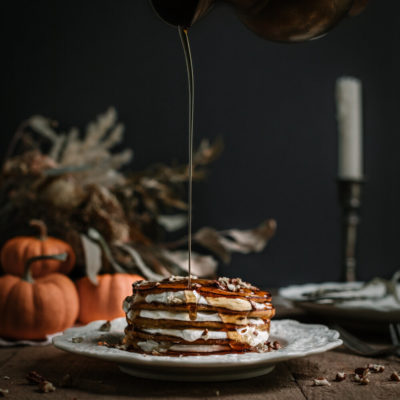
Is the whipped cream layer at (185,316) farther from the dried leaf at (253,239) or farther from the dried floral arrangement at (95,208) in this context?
the dried leaf at (253,239)

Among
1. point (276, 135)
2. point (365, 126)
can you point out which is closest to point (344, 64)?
point (365, 126)

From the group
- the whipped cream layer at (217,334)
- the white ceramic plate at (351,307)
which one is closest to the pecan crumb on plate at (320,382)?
the whipped cream layer at (217,334)

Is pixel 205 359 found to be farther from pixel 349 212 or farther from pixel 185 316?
pixel 349 212

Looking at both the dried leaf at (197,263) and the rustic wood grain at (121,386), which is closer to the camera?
the rustic wood grain at (121,386)

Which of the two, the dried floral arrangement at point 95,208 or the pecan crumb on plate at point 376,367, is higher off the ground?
the dried floral arrangement at point 95,208

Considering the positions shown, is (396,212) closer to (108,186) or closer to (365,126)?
(365,126)

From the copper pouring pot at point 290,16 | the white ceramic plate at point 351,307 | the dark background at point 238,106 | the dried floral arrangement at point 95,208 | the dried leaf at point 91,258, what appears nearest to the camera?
the copper pouring pot at point 290,16

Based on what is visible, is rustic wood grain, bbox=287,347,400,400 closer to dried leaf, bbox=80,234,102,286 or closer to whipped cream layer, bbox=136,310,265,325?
whipped cream layer, bbox=136,310,265,325

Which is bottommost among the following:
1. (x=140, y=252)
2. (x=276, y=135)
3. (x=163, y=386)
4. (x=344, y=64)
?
(x=163, y=386)
